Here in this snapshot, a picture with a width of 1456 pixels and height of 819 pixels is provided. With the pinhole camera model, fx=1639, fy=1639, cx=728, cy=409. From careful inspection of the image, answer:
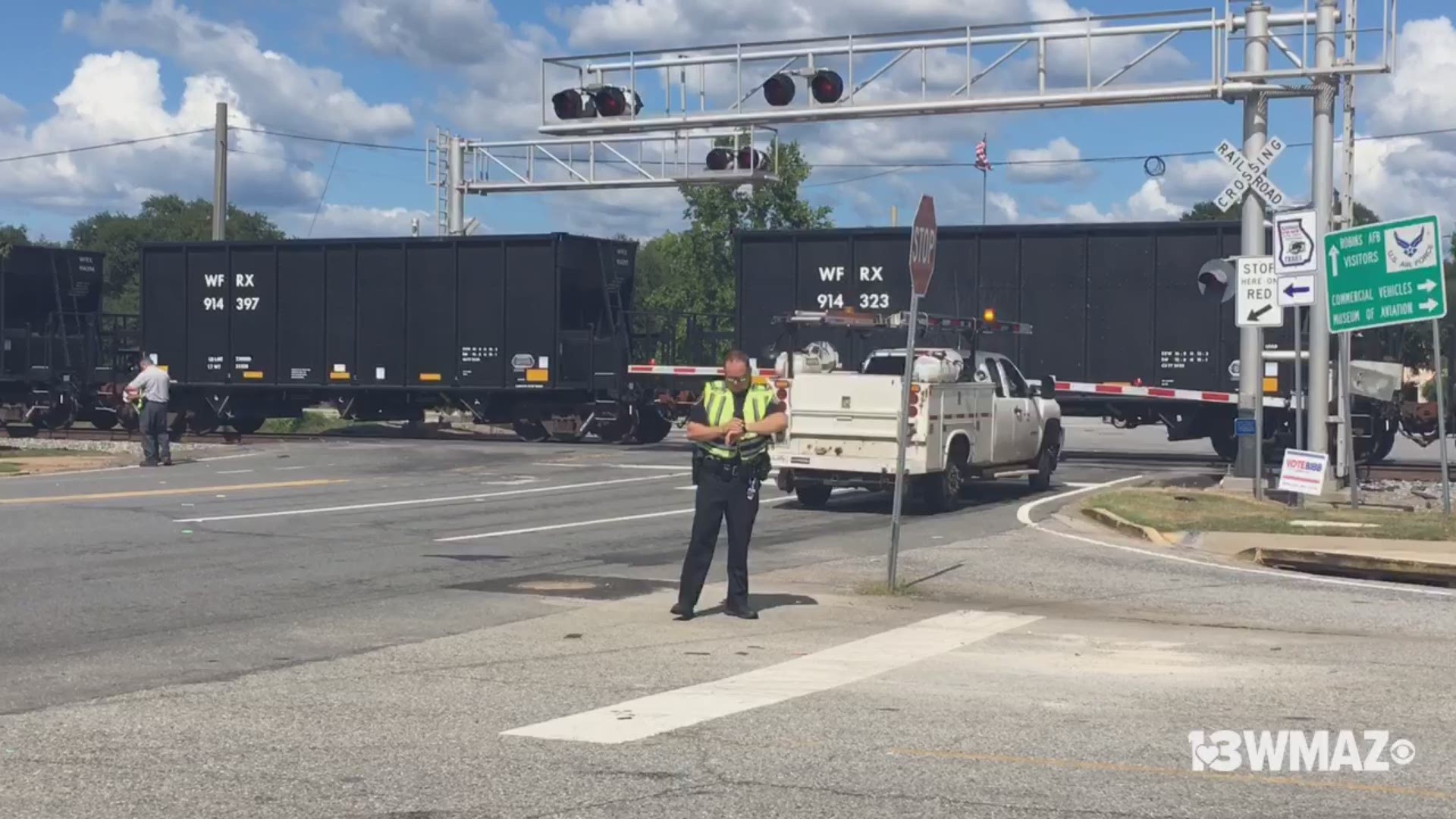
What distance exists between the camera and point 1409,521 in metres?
16.2

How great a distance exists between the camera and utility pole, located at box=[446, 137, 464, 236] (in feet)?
119

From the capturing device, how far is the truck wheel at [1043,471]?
70.7 feet

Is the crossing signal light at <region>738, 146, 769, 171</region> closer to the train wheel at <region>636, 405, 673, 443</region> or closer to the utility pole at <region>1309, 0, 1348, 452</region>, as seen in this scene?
the train wheel at <region>636, 405, 673, 443</region>

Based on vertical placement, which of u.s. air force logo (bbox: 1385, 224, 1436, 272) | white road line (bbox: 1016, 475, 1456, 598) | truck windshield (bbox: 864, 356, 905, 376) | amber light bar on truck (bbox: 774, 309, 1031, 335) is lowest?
white road line (bbox: 1016, 475, 1456, 598)

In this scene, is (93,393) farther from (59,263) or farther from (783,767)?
(783,767)

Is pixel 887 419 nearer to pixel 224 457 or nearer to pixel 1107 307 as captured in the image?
pixel 1107 307

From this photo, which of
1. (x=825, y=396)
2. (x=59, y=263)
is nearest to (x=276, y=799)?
(x=825, y=396)

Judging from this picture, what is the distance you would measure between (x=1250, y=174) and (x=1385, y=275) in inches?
105

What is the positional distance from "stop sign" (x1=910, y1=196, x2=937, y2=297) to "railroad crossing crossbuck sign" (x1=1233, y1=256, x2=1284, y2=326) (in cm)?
773

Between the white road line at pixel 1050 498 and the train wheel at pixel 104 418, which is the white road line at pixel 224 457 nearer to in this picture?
the train wheel at pixel 104 418

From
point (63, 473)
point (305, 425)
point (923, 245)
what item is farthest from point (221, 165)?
point (923, 245)

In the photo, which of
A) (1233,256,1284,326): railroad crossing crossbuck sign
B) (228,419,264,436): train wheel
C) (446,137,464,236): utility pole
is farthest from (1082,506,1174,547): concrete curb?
(228,419,264,436): train wheel

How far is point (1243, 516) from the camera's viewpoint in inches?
666

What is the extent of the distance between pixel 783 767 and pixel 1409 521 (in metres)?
11.6
